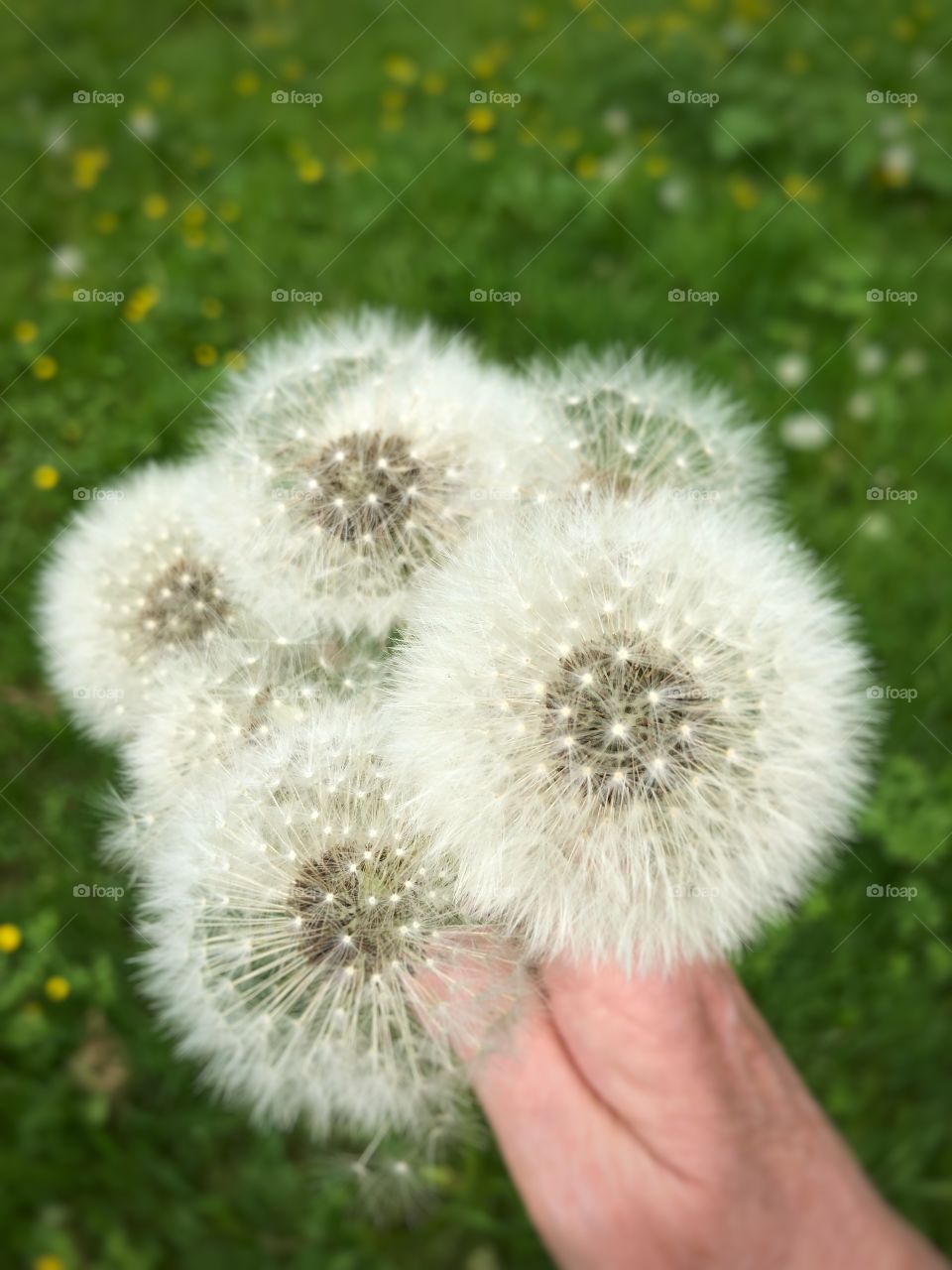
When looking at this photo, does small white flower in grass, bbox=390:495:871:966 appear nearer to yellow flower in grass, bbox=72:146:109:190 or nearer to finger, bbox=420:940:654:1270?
finger, bbox=420:940:654:1270

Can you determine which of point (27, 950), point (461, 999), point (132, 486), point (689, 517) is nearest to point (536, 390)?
point (689, 517)

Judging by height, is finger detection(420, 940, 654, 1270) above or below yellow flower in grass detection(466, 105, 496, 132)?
below

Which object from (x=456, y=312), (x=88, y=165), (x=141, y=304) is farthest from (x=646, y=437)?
(x=88, y=165)

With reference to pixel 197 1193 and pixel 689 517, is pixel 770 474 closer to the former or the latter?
pixel 689 517

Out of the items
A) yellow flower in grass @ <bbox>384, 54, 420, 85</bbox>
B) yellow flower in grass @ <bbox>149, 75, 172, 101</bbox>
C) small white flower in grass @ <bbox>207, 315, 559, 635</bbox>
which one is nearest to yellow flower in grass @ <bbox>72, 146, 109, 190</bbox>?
yellow flower in grass @ <bbox>149, 75, 172, 101</bbox>

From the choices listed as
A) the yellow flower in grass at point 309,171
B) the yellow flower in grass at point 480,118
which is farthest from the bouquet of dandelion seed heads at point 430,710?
the yellow flower in grass at point 480,118

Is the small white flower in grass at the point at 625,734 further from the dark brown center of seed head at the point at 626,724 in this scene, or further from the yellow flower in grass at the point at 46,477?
the yellow flower in grass at the point at 46,477
